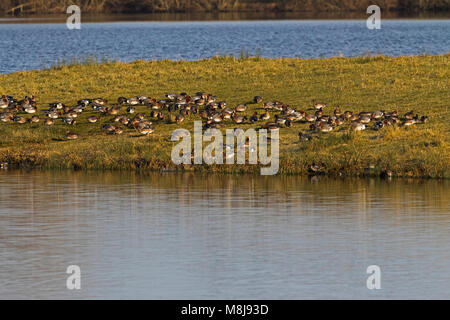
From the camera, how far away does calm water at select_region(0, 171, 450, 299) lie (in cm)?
1777

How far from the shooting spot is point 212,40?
78.4 metres

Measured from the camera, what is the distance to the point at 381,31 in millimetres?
84375

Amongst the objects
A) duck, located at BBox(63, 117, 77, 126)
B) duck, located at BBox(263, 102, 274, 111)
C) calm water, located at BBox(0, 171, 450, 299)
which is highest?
duck, located at BBox(263, 102, 274, 111)

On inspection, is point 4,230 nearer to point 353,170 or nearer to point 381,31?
point 353,170

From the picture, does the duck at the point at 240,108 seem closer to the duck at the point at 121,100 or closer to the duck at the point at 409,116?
the duck at the point at 121,100

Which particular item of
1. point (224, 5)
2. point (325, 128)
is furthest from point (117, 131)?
point (224, 5)

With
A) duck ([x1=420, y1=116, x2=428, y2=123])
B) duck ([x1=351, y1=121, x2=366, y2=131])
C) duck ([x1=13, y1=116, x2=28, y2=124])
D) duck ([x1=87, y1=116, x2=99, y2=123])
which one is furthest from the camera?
duck ([x1=13, y1=116, x2=28, y2=124])

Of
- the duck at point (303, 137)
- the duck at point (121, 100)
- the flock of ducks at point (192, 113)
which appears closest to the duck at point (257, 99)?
the flock of ducks at point (192, 113)

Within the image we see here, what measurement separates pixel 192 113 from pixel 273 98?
371cm

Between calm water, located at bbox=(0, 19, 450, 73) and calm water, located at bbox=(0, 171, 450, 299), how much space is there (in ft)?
95.7

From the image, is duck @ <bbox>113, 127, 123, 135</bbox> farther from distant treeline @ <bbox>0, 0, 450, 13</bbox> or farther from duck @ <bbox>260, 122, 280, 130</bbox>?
distant treeline @ <bbox>0, 0, 450, 13</bbox>

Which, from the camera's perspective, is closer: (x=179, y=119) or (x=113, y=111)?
(x=179, y=119)

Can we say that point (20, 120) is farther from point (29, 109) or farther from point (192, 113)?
point (192, 113)

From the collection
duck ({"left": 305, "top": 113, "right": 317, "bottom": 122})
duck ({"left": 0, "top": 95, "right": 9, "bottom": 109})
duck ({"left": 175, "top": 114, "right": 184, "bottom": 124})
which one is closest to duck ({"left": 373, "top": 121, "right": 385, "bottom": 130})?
duck ({"left": 305, "top": 113, "right": 317, "bottom": 122})
